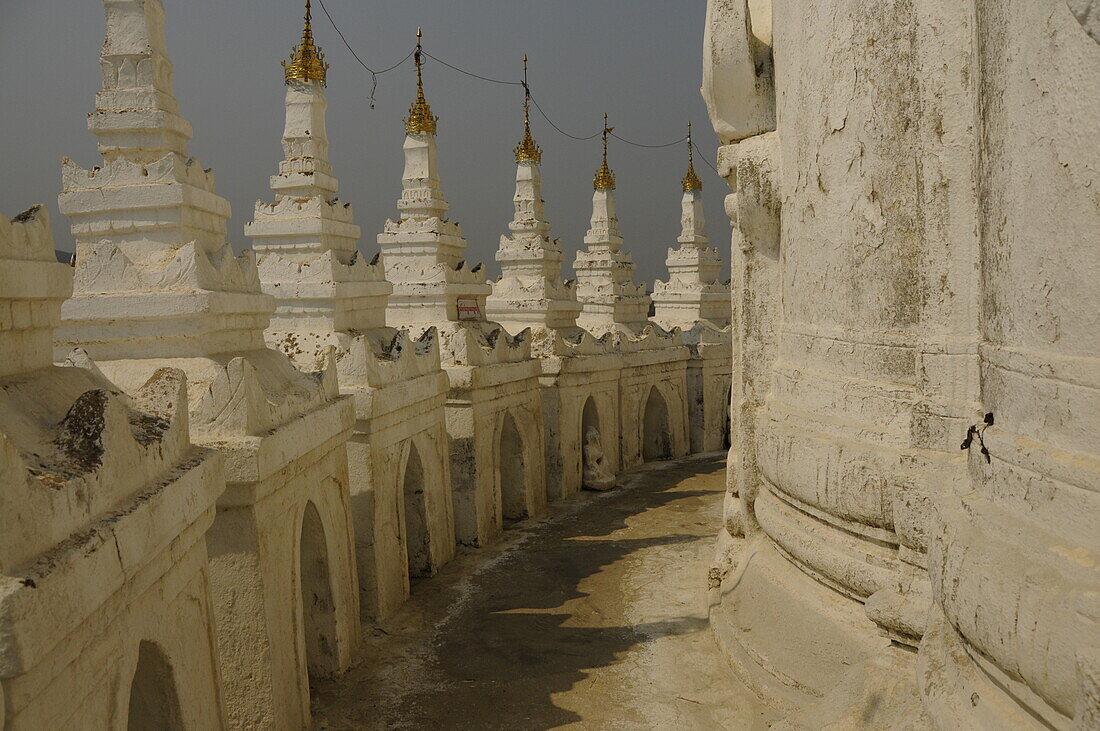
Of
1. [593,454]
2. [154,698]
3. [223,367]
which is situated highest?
[223,367]

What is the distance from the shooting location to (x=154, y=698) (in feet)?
16.7

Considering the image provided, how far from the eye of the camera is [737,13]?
8.38m

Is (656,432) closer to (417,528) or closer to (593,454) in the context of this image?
(593,454)

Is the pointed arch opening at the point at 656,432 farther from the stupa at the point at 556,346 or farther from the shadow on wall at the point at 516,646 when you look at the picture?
the shadow on wall at the point at 516,646

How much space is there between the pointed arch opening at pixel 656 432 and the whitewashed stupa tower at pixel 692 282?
3.46m

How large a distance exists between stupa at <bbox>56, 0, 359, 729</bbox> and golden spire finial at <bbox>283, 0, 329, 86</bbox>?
359 centimetres

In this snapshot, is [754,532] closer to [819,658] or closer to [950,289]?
[819,658]

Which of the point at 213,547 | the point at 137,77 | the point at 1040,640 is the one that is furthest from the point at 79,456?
the point at 137,77

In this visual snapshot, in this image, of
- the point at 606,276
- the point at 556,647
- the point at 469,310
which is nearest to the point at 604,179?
the point at 606,276

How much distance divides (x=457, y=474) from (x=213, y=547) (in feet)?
22.7

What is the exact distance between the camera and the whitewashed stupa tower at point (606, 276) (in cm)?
2316

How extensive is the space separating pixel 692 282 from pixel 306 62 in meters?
15.3

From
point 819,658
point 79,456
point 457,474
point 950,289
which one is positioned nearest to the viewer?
point 79,456

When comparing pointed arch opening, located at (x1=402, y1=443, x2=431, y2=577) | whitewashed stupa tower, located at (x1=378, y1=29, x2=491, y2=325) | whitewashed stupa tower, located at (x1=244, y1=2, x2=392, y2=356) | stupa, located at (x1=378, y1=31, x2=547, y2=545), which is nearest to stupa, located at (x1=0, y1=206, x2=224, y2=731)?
whitewashed stupa tower, located at (x1=244, y1=2, x2=392, y2=356)
